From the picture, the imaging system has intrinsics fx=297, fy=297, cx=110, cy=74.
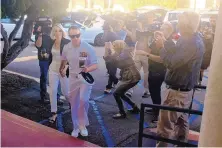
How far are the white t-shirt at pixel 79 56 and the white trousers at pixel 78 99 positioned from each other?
12 cm

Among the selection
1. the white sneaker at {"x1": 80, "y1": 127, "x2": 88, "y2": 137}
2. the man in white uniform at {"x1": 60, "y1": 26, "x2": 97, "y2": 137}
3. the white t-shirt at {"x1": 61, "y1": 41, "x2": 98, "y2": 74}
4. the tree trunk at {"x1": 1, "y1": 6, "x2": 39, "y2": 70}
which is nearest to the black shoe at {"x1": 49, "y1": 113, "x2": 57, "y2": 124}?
the man in white uniform at {"x1": 60, "y1": 26, "x2": 97, "y2": 137}

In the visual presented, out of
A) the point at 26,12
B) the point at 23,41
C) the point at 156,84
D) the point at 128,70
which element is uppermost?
the point at 26,12

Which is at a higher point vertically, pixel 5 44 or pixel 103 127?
pixel 5 44

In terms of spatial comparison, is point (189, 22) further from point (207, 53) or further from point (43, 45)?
point (43, 45)

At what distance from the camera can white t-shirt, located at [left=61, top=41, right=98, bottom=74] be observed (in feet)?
14.3

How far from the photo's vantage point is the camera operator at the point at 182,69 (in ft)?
10.8

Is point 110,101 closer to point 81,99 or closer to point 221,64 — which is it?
point 81,99

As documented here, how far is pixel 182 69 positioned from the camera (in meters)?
3.34

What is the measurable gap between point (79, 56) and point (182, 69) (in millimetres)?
1652

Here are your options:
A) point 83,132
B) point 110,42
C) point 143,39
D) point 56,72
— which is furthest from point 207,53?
point 56,72

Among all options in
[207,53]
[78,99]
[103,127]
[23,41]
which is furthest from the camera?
[23,41]

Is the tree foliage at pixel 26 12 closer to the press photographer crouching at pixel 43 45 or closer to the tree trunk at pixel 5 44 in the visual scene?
the tree trunk at pixel 5 44

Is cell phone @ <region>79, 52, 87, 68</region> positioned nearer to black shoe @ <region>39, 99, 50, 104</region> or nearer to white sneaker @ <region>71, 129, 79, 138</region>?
white sneaker @ <region>71, 129, 79, 138</region>

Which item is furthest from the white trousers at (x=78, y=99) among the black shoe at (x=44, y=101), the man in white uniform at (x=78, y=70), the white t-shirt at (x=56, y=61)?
the black shoe at (x=44, y=101)
